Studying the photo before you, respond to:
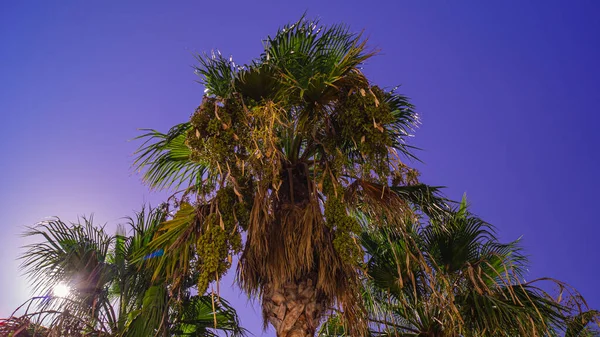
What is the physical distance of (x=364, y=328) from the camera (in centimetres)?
638

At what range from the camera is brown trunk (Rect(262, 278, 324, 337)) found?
6.20m

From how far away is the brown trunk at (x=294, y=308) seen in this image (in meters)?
6.20

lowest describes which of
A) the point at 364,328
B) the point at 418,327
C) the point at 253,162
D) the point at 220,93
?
the point at 364,328

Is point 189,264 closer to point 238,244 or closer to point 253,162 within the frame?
point 238,244

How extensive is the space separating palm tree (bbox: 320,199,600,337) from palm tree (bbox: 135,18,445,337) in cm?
75

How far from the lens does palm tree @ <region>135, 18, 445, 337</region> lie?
6066 millimetres

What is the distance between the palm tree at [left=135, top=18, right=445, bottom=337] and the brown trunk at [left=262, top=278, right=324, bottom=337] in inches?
0.4

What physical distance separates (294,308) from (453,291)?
7.42 feet

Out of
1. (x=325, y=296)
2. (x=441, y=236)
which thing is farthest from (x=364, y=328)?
(x=441, y=236)

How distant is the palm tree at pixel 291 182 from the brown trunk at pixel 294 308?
0.01 metres

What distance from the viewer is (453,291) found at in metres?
7.17

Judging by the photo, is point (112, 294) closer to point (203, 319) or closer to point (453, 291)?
point (203, 319)

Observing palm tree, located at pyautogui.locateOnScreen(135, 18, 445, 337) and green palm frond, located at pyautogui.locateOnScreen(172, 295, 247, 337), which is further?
green palm frond, located at pyautogui.locateOnScreen(172, 295, 247, 337)

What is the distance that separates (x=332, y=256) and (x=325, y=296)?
56 centimetres
